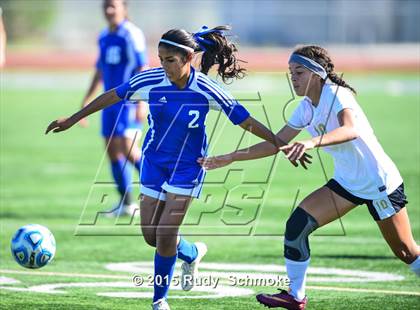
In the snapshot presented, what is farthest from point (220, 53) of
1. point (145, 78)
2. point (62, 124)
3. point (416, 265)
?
point (416, 265)

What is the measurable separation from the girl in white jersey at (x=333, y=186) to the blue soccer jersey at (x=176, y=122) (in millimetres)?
235

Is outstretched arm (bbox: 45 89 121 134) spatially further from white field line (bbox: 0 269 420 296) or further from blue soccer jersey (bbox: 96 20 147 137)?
blue soccer jersey (bbox: 96 20 147 137)

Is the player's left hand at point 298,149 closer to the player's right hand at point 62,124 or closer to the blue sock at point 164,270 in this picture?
the blue sock at point 164,270

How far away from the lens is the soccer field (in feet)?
23.8

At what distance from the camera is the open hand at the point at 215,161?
20.5 ft

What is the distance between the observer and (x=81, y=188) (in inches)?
518

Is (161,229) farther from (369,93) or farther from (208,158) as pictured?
(369,93)

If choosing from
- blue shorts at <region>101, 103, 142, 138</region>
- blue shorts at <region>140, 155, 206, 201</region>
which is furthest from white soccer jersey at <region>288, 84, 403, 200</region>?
blue shorts at <region>101, 103, 142, 138</region>

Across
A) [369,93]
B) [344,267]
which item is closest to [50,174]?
[344,267]

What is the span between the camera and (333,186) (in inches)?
255

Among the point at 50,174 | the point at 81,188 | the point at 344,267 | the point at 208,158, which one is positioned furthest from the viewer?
the point at 50,174

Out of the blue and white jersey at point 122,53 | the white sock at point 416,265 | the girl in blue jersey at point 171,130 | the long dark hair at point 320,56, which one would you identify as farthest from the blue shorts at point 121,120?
the white sock at point 416,265

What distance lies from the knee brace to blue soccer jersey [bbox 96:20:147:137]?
514 centimetres

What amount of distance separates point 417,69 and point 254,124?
30.6 meters
